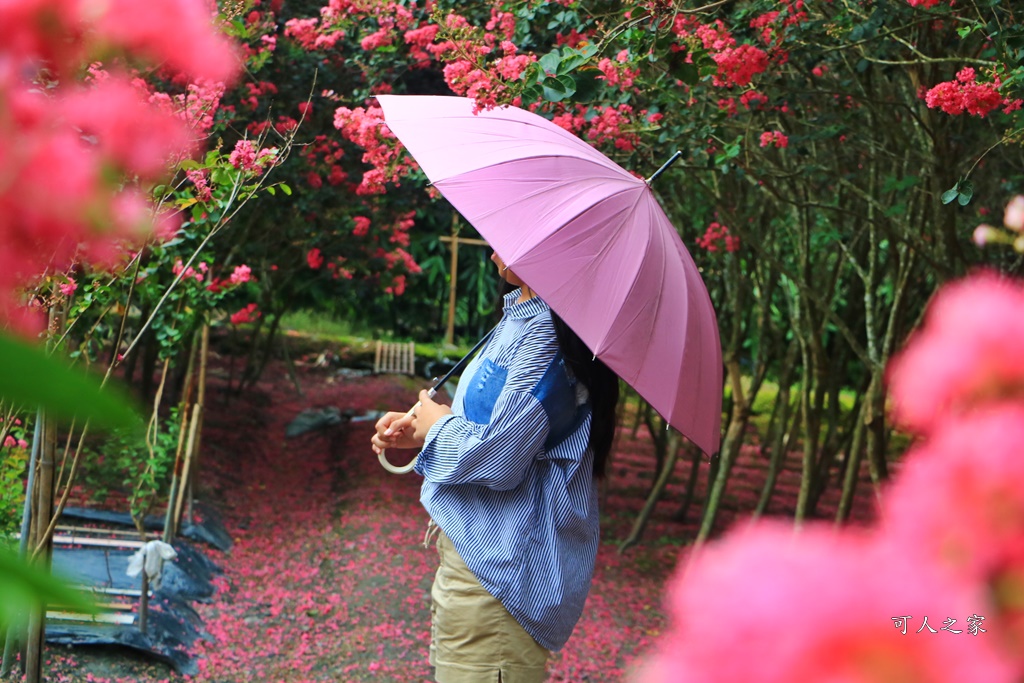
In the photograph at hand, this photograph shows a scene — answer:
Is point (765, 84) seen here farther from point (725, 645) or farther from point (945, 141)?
point (725, 645)

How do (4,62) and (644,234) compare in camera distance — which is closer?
(4,62)

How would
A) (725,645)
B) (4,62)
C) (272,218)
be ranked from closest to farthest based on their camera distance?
1. (725,645)
2. (4,62)
3. (272,218)

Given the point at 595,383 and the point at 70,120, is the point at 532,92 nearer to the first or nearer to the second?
the point at 595,383

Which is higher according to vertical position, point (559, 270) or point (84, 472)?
point (559, 270)

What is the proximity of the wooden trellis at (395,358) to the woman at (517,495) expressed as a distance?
13.7 meters

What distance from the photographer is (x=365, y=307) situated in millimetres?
17078

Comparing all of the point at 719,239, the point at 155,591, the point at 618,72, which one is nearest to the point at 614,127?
the point at 618,72

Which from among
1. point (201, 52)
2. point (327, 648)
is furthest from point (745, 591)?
point (327, 648)

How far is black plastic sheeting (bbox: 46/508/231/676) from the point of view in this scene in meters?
4.57

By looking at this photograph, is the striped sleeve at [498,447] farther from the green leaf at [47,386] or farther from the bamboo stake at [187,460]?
the bamboo stake at [187,460]

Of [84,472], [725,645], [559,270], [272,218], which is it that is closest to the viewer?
[725,645]

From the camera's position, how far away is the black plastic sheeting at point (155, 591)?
457 centimetres

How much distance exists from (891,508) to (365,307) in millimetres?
16844

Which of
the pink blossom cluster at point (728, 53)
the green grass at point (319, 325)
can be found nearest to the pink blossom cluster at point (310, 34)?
the pink blossom cluster at point (728, 53)
